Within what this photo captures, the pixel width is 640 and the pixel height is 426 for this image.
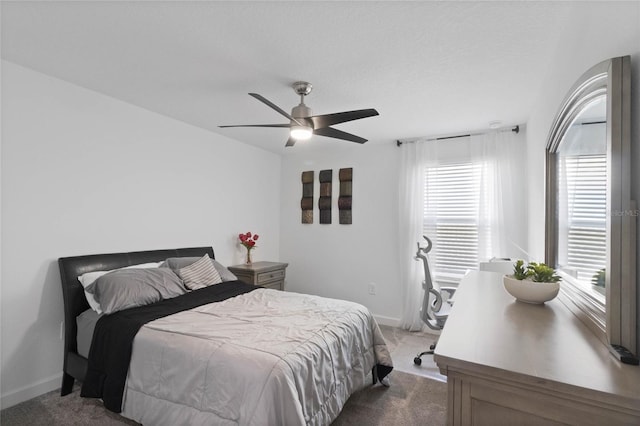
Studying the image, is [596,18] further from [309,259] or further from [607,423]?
[309,259]

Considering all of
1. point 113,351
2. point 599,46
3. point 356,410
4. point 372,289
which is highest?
point 599,46

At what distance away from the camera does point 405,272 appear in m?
4.00

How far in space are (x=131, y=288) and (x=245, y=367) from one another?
134 centimetres

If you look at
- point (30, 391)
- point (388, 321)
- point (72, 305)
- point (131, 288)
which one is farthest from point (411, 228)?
point (30, 391)

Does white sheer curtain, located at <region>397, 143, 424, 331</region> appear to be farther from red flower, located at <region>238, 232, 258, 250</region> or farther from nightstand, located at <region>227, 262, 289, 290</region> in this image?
red flower, located at <region>238, 232, 258, 250</region>

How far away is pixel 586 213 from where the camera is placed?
1151 mm

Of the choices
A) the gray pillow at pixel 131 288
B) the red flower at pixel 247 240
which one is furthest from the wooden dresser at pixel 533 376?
the red flower at pixel 247 240

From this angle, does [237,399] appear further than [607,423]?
Yes

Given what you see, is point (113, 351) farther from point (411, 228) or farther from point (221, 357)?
point (411, 228)

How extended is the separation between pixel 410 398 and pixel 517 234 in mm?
2141

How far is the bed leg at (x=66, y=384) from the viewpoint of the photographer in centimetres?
240

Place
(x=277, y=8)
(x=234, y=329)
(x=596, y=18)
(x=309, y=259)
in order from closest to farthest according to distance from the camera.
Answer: (x=596, y=18), (x=277, y=8), (x=234, y=329), (x=309, y=259)

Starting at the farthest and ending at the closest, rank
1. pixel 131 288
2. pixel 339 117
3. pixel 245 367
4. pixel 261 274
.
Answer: pixel 261 274 < pixel 131 288 < pixel 339 117 < pixel 245 367

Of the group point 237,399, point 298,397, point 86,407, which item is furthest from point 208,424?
point 86,407
